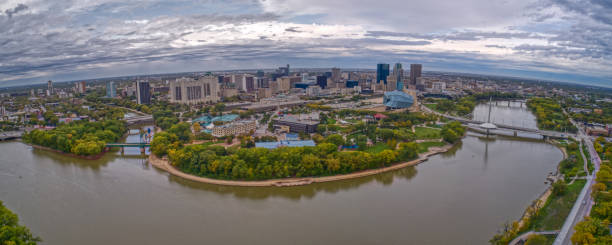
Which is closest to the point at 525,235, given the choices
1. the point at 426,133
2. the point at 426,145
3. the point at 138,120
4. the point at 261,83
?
the point at 426,145

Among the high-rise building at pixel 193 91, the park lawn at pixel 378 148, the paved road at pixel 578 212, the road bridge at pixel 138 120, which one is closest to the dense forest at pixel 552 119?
the paved road at pixel 578 212

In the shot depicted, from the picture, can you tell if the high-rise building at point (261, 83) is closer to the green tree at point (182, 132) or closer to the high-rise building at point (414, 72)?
the high-rise building at point (414, 72)

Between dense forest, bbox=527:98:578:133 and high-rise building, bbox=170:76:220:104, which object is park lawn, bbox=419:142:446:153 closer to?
dense forest, bbox=527:98:578:133

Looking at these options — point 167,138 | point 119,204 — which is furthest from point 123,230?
point 167,138

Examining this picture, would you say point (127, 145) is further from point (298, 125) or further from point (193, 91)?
point (193, 91)

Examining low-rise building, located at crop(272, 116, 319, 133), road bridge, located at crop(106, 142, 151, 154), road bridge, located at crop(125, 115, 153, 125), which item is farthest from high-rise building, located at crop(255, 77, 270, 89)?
road bridge, located at crop(106, 142, 151, 154)
